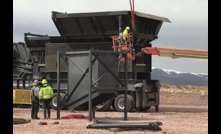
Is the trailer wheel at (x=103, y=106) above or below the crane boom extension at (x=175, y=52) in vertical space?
below

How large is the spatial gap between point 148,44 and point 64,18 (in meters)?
4.86

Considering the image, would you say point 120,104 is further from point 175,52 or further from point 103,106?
point 175,52

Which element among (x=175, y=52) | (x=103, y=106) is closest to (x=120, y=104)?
(x=103, y=106)

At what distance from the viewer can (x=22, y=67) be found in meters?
28.3

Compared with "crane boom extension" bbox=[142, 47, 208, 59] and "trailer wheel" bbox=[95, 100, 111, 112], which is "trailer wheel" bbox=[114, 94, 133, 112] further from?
"crane boom extension" bbox=[142, 47, 208, 59]

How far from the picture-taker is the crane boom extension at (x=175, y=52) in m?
24.2

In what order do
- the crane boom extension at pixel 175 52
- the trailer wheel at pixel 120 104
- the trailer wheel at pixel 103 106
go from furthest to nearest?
the trailer wheel at pixel 103 106 < the crane boom extension at pixel 175 52 < the trailer wheel at pixel 120 104

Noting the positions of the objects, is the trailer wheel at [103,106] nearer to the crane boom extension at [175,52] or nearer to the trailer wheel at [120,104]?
the trailer wheel at [120,104]

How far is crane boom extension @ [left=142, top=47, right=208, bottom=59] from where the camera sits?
24.2m

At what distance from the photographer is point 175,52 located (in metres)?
24.4

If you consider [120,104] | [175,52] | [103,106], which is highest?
[175,52]

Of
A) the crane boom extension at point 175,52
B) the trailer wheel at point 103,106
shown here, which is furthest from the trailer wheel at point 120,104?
the crane boom extension at point 175,52
